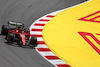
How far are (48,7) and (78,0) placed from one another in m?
2.59

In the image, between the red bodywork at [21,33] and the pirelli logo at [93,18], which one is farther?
the pirelli logo at [93,18]

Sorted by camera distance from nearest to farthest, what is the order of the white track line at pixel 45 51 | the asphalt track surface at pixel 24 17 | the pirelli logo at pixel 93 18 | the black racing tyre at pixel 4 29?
the asphalt track surface at pixel 24 17, the white track line at pixel 45 51, the black racing tyre at pixel 4 29, the pirelli logo at pixel 93 18

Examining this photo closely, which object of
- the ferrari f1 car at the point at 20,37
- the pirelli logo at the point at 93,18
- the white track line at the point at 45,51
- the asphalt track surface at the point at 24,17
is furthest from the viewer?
the pirelli logo at the point at 93,18

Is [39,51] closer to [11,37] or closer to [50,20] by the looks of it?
[11,37]

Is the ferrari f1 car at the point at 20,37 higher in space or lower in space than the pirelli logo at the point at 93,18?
lower

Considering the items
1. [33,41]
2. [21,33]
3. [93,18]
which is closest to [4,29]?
[21,33]

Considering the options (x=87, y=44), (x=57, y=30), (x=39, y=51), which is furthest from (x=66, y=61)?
(x=57, y=30)

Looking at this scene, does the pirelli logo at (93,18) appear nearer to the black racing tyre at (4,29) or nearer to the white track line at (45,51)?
the white track line at (45,51)

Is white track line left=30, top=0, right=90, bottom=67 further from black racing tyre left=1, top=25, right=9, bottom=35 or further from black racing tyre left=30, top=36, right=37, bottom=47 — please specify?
black racing tyre left=1, top=25, right=9, bottom=35

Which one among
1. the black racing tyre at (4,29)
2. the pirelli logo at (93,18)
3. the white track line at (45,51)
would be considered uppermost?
the pirelli logo at (93,18)

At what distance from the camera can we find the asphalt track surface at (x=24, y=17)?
10.4 meters

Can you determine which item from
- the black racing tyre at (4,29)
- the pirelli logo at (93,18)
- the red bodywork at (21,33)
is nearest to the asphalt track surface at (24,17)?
the black racing tyre at (4,29)

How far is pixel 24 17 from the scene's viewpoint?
15266mm

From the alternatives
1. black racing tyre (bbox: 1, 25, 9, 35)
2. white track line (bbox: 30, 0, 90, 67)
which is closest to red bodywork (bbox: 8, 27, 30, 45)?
black racing tyre (bbox: 1, 25, 9, 35)
